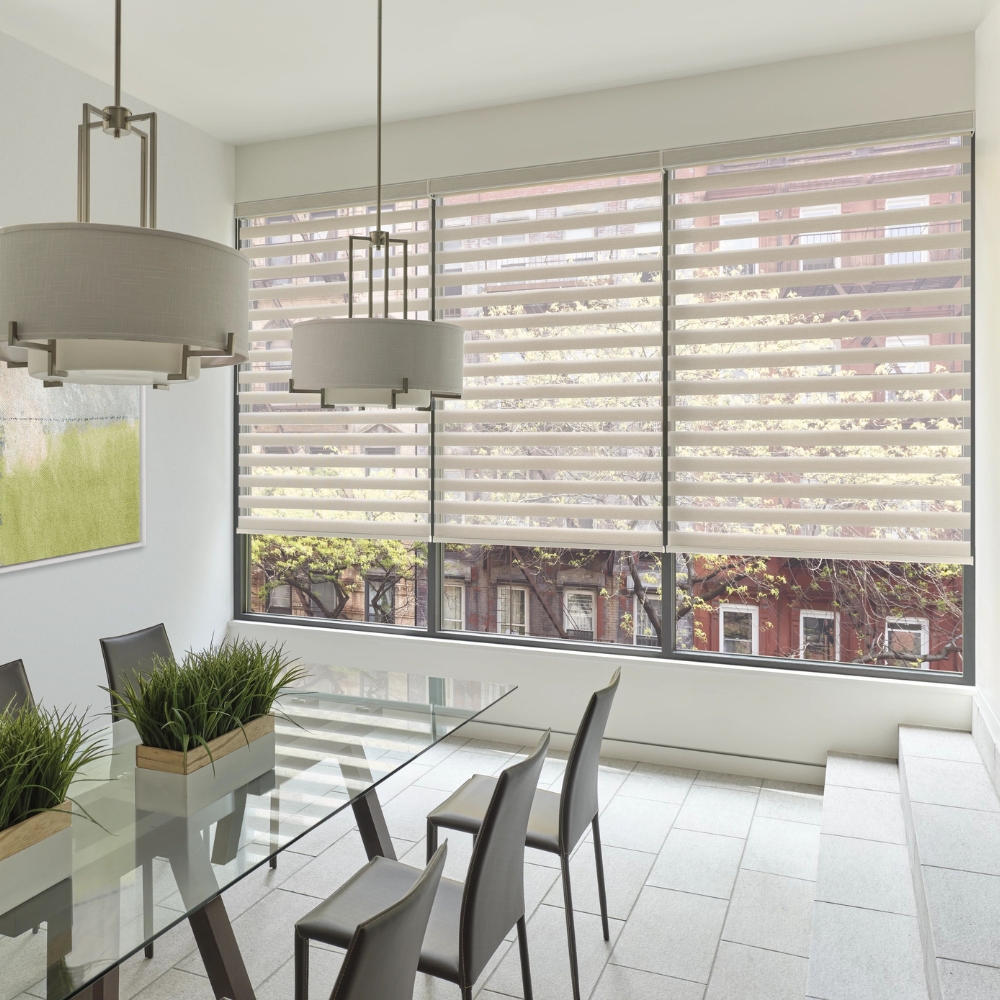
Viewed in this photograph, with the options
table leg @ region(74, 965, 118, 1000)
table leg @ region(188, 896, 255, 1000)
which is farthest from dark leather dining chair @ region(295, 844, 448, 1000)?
table leg @ region(74, 965, 118, 1000)

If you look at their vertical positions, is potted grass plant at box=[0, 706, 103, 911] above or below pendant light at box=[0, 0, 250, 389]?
below

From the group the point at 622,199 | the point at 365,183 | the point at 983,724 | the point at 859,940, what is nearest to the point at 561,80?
the point at 622,199

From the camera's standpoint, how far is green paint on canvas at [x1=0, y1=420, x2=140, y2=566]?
Result: 10.6ft

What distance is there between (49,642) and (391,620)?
1.54m

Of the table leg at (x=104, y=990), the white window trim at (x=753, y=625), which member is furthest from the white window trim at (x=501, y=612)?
the table leg at (x=104, y=990)

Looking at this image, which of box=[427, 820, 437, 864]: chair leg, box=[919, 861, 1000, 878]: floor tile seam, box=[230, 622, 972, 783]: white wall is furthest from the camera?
box=[230, 622, 972, 783]: white wall

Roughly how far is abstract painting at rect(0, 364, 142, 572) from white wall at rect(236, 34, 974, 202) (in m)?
1.47

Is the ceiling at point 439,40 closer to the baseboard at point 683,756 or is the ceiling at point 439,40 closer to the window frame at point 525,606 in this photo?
the window frame at point 525,606

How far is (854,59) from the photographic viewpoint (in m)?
3.32

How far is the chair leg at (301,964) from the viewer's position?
65.0 inches

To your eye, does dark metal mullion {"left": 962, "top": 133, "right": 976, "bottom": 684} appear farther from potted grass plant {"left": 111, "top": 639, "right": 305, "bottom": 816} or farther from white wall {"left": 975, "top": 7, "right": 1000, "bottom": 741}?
potted grass plant {"left": 111, "top": 639, "right": 305, "bottom": 816}

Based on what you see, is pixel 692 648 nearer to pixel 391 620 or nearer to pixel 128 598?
pixel 391 620

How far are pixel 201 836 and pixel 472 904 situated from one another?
21.0 inches

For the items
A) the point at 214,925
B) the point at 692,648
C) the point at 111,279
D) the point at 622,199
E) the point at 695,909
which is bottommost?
the point at 695,909
